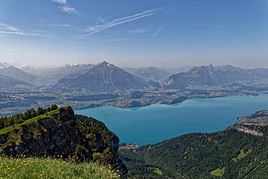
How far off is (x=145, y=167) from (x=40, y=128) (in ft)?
386

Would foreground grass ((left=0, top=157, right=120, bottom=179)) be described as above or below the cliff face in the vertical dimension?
above

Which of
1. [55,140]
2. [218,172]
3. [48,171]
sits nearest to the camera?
[48,171]

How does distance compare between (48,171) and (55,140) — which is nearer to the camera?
(48,171)

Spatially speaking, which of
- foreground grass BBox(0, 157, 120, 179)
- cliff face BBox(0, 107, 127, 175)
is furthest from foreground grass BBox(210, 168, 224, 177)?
foreground grass BBox(0, 157, 120, 179)

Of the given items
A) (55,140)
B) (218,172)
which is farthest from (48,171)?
(218,172)

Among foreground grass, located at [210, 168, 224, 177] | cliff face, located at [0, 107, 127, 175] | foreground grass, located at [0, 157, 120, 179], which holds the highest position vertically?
foreground grass, located at [0, 157, 120, 179]

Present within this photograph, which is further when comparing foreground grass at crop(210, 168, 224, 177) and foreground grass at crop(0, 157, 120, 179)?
foreground grass at crop(210, 168, 224, 177)

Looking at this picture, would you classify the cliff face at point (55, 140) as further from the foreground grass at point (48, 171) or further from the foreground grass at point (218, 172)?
the foreground grass at point (218, 172)

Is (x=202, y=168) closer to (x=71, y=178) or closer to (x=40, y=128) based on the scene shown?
(x=40, y=128)

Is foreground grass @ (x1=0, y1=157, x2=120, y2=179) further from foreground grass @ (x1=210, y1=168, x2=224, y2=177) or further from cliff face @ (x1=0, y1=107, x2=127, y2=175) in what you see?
foreground grass @ (x1=210, y1=168, x2=224, y2=177)

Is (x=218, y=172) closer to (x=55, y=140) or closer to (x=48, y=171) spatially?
(x=55, y=140)

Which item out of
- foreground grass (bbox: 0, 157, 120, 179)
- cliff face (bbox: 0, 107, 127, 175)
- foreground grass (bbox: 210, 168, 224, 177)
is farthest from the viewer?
foreground grass (bbox: 210, 168, 224, 177)

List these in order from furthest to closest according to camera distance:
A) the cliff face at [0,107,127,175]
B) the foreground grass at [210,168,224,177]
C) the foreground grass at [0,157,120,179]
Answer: the foreground grass at [210,168,224,177]
the cliff face at [0,107,127,175]
the foreground grass at [0,157,120,179]

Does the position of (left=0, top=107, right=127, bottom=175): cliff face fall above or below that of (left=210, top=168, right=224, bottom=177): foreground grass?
above
